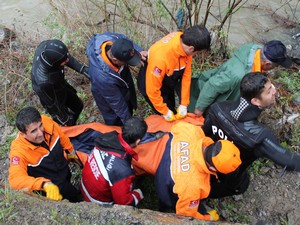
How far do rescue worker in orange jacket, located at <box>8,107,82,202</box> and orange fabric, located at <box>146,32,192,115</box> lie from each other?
933 mm

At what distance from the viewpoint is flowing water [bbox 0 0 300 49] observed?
6406 millimetres

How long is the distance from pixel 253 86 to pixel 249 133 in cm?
35

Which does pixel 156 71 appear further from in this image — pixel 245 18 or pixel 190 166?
pixel 245 18

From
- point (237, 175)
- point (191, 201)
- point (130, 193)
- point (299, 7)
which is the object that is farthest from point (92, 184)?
point (299, 7)

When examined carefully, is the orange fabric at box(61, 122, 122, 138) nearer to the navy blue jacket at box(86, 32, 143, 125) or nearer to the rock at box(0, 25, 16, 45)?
the navy blue jacket at box(86, 32, 143, 125)

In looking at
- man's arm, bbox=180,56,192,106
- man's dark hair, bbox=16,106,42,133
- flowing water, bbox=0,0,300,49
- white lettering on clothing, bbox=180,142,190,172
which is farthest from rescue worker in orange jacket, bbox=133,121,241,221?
flowing water, bbox=0,0,300,49

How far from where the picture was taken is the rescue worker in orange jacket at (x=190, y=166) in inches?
93.5

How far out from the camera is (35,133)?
2744 mm

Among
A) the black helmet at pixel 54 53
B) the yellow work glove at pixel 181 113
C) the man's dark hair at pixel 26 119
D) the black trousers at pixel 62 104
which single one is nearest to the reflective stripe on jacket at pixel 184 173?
the yellow work glove at pixel 181 113

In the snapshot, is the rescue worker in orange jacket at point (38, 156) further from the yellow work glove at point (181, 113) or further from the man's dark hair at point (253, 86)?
the man's dark hair at point (253, 86)

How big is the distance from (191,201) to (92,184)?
2.73ft

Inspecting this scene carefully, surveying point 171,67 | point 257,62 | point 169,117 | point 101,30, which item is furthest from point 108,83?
point 101,30

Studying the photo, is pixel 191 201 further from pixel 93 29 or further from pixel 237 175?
pixel 93 29

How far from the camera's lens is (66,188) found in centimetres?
322
